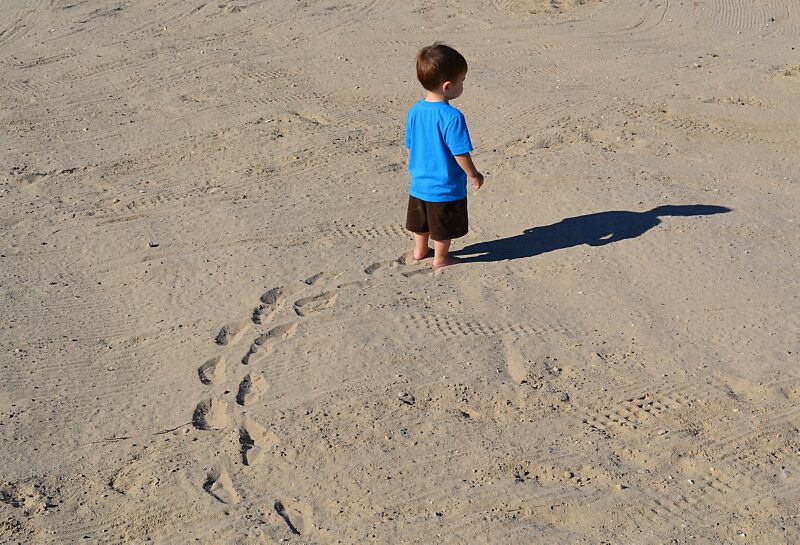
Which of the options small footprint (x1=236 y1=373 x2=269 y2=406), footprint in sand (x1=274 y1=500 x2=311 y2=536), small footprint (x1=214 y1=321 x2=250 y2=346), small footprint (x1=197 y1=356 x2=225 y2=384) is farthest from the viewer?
small footprint (x1=214 y1=321 x2=250 y2=346)

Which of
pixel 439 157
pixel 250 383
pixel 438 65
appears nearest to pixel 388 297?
pixel 439 157

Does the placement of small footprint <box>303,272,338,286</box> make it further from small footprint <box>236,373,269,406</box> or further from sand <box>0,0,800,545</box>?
small footprint <box>236,373,269,406</box>

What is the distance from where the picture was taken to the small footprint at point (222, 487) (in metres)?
3.90

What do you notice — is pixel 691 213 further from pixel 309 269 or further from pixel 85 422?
pixel 85 422

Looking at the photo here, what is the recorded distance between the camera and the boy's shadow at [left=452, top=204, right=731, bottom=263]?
18.9 ft

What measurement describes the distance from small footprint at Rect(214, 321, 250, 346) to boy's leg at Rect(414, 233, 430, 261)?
1.15m

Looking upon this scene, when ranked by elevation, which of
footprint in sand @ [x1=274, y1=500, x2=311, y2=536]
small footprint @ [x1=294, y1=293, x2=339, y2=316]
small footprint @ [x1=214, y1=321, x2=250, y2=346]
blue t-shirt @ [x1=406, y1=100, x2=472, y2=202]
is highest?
blue t-shirt @ [x1=406, y1=100, x2=472, y2=202]

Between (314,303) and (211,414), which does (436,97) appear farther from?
(211,414)

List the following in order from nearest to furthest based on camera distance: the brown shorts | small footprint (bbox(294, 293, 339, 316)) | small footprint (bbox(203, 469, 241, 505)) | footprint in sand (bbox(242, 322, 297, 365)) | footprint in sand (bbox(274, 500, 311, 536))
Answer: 1. footprint in sand (bbox(274, 500, 311, 536))
2. small footprint (bbox(203, 469, 241, 505))
3. footprint in sand (bbox(242, 322, 297, 365))
4. small footprint (bbox(294, 293, 339, 316))
5. the brown shorts

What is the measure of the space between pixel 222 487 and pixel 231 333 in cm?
121

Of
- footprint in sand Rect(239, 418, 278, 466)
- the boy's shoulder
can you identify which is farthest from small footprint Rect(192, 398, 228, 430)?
the boy's shoulder

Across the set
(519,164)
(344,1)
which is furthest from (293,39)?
(519,164)

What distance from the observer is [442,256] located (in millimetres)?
5594

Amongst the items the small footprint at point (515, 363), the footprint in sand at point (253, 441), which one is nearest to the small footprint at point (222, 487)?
the footprint in sand at point (253, 441)
